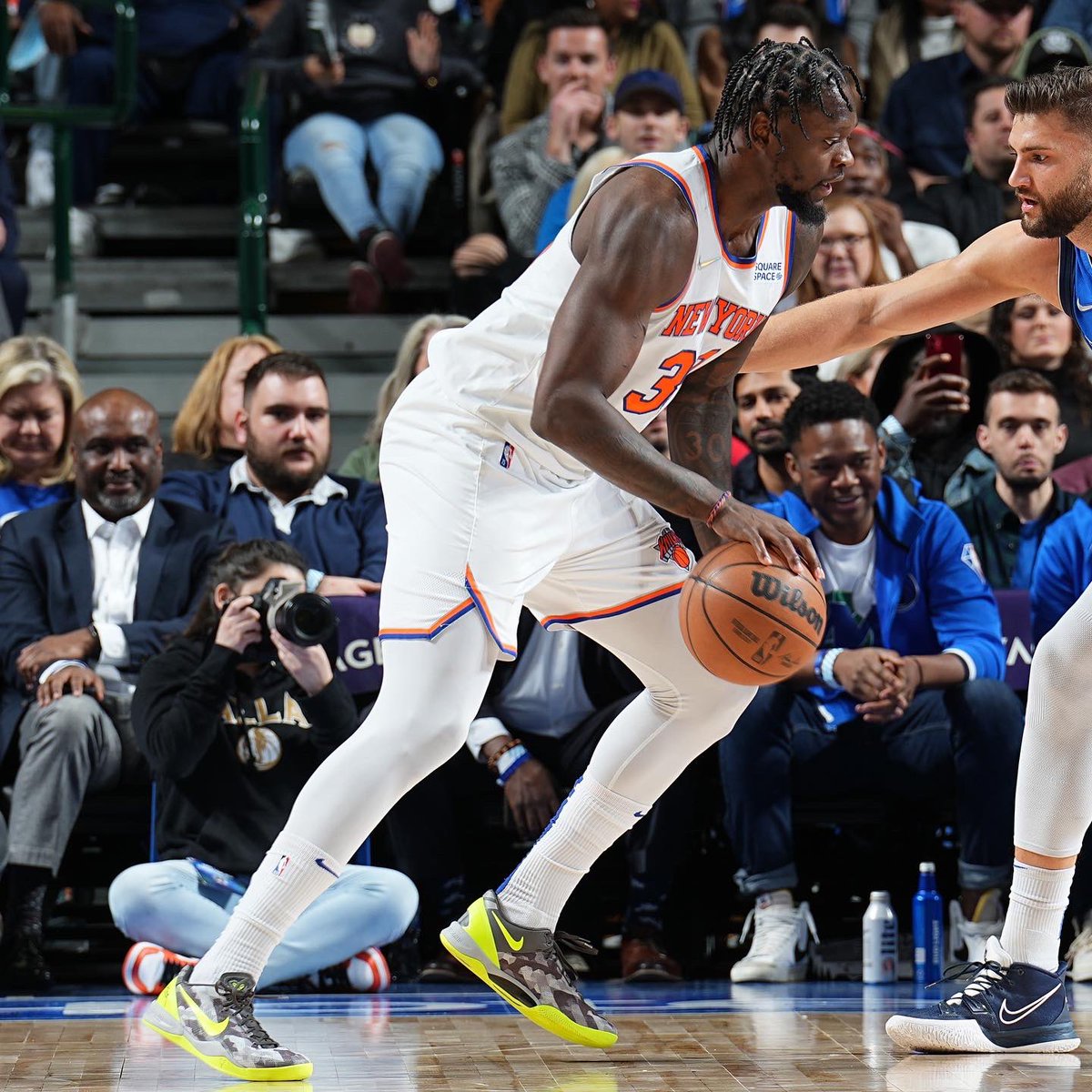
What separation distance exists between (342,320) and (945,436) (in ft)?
9.71

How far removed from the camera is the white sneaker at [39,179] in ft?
29.4

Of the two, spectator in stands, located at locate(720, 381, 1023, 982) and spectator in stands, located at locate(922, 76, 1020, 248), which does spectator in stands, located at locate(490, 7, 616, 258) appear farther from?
spectator in stands, located at locate(720, 381, 1023, 982)

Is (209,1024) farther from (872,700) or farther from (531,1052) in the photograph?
(872,700)

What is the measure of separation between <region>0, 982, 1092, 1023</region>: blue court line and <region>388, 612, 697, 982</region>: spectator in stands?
24 centimetres

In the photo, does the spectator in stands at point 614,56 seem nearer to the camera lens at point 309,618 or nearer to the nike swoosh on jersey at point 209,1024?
the camera lens at point 309,618

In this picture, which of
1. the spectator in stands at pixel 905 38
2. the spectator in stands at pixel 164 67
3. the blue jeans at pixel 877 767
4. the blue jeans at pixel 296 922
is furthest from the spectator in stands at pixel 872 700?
the spectator in stands at pixel 164 67

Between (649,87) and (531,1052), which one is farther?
(649,87)

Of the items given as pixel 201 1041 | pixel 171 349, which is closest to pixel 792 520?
pixel 201 1041

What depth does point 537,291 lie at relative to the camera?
3545 mm

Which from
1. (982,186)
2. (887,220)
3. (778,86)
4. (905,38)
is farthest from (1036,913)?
(905,38)

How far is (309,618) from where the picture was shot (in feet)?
14.6

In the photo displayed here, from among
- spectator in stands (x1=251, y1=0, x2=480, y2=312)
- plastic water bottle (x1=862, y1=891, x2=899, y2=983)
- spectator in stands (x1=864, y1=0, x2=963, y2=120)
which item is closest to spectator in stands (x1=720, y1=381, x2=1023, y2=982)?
plastic water bottle (x1=862, y1=891, x2=899, y2=983)

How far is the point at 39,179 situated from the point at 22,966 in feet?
17.2

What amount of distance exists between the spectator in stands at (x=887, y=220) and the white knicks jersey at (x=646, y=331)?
3.50 metres
